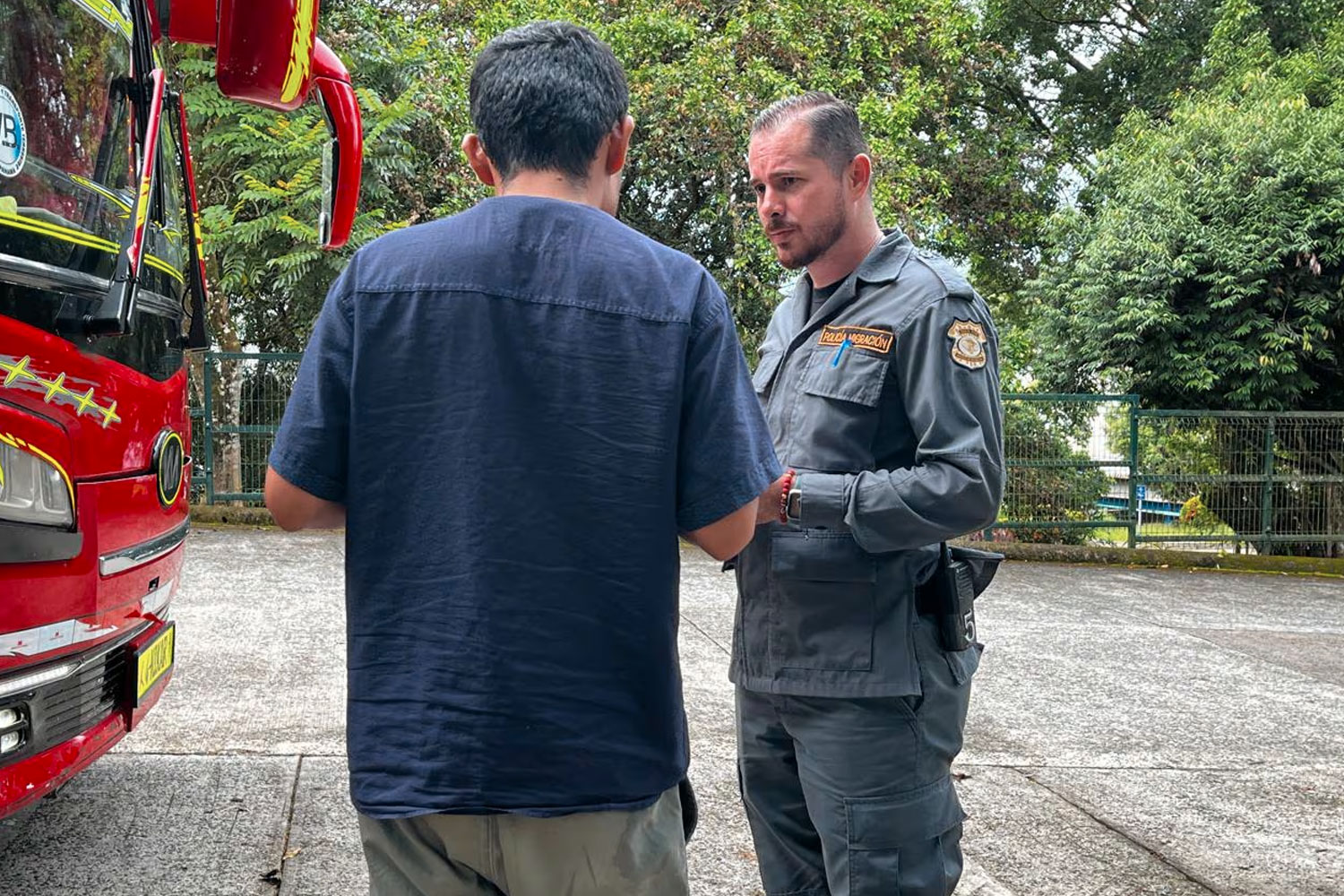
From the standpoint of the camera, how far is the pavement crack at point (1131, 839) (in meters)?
3.58

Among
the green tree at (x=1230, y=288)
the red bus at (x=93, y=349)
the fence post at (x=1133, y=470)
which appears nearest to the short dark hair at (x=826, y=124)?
the red bus at (x=93, y=349)

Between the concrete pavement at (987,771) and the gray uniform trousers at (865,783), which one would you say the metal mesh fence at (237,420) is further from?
the gray uniform trousers at (865,783)

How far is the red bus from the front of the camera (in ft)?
8.04

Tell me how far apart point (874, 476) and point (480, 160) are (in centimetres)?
96

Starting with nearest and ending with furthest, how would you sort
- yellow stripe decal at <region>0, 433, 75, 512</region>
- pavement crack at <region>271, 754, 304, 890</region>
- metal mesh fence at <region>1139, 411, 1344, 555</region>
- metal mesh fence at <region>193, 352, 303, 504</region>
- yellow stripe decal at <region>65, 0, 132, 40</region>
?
yellow stripe decal at <region>0, 433, 75, 512</region> → yellow stripe decal at <region>65, 0, 132, 40</region> → pavement crack at <region>271, 754, 304, 890</region> → metal mesh fence at <region>193, 352, 303, 504</region> → metal mesh fence at <region>1139, 411, 1344, 555</region>

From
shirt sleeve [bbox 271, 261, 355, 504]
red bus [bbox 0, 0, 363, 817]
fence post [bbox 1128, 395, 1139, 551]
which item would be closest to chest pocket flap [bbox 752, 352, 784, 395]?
shirt sleeve [bbox 271, 261, 355, 504]

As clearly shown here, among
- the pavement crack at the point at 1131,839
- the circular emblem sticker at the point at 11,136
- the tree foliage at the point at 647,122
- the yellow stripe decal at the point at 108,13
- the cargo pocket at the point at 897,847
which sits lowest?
the pavement crack at the point at 1131,839

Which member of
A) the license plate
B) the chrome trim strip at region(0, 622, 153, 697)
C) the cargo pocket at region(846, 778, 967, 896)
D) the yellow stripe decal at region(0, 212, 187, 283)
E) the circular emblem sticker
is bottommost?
the cargo pocket at region(846, 778, 967, 896)

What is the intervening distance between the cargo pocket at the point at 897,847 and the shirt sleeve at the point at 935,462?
1.52 feet

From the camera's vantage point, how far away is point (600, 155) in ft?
5.55

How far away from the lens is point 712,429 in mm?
1628

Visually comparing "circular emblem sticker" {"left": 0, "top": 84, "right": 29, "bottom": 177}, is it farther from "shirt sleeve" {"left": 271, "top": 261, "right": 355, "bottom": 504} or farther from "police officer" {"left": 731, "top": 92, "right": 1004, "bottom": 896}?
"police officer" {"left": 731, "top": 92, "right": 1004, "bottom": 896}

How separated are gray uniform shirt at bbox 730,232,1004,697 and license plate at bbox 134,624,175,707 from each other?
4.93 ft

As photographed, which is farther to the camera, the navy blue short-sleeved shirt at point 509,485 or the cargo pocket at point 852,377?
the cargo pocket at point 852,377
